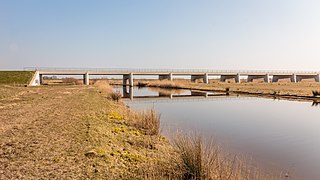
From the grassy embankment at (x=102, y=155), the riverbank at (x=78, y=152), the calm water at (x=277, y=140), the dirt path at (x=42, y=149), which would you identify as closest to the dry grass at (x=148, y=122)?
the grassy embankment at (x=102, y=155)

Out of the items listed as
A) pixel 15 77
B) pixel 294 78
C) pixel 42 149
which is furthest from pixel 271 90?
pixel 294 78

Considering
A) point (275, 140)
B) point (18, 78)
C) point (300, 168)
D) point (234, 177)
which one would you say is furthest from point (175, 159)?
point (18, 78)

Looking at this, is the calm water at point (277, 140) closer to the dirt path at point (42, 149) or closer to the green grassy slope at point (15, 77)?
the dirt path at point (42, 149)

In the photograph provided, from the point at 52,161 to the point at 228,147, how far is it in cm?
642

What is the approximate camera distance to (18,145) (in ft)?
24.6

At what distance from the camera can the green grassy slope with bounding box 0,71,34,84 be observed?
5700 cm

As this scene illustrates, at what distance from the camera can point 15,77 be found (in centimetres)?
6125

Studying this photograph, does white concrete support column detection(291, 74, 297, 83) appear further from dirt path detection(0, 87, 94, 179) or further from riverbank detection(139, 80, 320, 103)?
dirt path detection(0, 87, 94, 179)

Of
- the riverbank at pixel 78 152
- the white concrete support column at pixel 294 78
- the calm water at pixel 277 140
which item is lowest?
the calm water at pixel 277 140

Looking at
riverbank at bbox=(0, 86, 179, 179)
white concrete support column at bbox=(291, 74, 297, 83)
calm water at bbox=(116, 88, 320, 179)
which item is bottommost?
calm water at bbox=(116, 88, 320, 179)

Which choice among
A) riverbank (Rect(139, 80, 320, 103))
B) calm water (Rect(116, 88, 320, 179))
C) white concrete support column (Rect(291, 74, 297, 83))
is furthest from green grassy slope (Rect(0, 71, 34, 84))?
white concrete support column (Rect(291, 74, 297, 83))

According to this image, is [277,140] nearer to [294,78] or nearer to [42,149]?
[42,149]

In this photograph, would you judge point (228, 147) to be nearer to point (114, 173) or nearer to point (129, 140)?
point (129, 140)

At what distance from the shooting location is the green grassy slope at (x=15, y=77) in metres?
57.0
